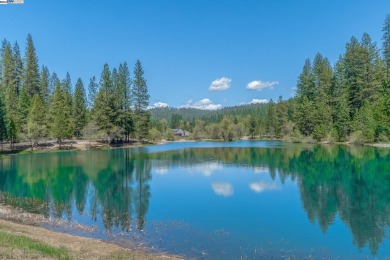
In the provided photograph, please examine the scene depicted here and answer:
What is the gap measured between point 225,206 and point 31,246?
47.7 feet

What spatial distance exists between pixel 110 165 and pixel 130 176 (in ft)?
37.9

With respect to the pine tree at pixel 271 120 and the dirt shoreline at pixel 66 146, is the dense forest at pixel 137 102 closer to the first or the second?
the dirt shoreline at pixel 66 146

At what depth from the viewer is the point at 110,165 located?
50.5 metres

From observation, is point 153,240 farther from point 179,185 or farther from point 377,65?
point 377,65

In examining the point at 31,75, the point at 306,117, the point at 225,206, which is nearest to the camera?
the point at 225,206

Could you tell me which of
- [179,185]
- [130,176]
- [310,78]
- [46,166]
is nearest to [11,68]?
[46,166]

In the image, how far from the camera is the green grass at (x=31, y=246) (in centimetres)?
1271

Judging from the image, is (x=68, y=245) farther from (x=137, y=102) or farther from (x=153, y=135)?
(x=153, y=135)

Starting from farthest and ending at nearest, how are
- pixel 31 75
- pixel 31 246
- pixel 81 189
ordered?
pixel 31 75, pixel 81 189, pixel 31 246

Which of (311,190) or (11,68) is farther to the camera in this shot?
(11,68)

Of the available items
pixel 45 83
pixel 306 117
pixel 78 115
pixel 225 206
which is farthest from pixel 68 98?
pixel 225 206

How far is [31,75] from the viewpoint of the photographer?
99.8 metres

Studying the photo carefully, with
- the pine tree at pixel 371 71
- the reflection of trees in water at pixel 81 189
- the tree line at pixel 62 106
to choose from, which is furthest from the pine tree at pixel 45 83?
the pine tree at pixel 371 71

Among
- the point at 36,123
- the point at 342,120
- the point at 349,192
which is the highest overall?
the point at 36,123
